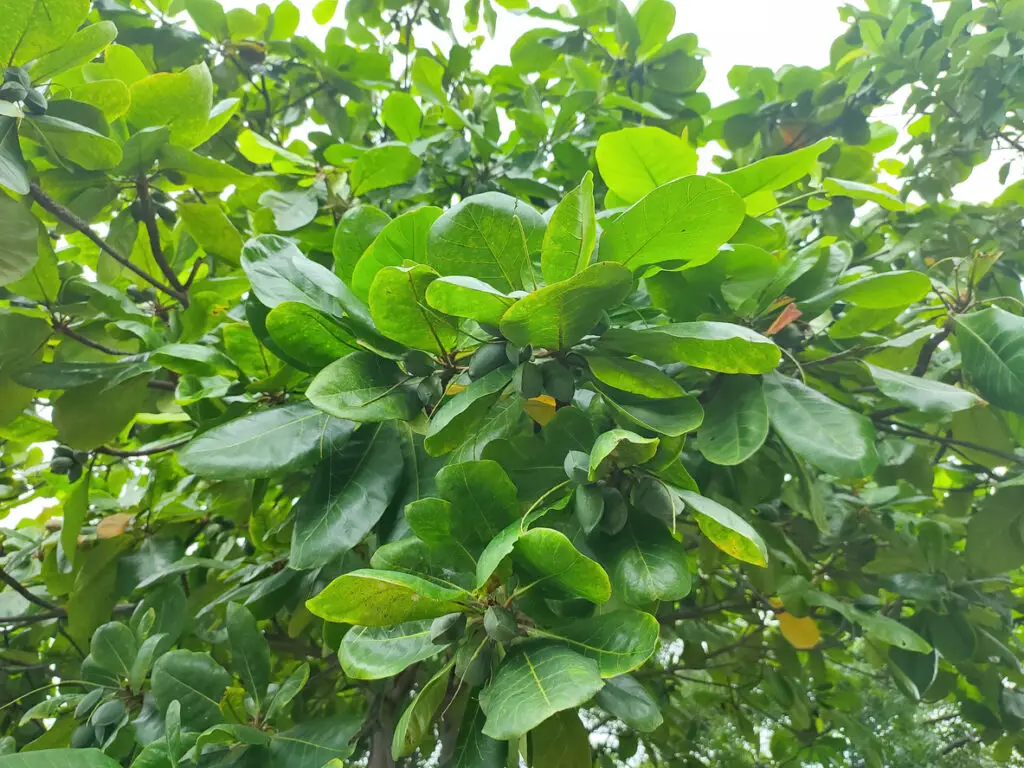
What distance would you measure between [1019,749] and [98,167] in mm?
2284

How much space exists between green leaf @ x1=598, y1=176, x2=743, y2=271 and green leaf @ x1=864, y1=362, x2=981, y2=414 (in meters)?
0.34

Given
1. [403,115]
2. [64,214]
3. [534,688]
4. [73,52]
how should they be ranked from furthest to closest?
[403,115]
[64,214]
[73,52]
[534,688]

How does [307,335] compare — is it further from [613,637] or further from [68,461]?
[68,461]

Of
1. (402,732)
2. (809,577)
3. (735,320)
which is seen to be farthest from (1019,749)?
(402,732)

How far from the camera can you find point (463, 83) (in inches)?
78.2

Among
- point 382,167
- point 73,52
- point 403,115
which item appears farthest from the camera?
point 403,115

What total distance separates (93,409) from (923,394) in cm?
111

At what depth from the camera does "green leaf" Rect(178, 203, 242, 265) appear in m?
1.04

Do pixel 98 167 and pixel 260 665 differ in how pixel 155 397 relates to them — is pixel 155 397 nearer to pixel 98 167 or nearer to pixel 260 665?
pixel 98 167

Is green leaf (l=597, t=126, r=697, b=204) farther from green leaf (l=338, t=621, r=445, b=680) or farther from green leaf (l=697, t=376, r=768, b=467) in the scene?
green leaf (l=338, t=621, r=445, b=680)

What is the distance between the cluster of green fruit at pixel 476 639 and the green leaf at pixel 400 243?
1.09 ft

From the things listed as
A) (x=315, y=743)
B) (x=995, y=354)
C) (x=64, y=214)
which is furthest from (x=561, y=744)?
(x=64, y=214)

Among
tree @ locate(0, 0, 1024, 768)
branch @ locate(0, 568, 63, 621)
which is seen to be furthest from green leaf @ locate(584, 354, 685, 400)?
branch @ locate(0, 568, 63, 621)

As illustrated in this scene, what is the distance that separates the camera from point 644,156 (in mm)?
677
